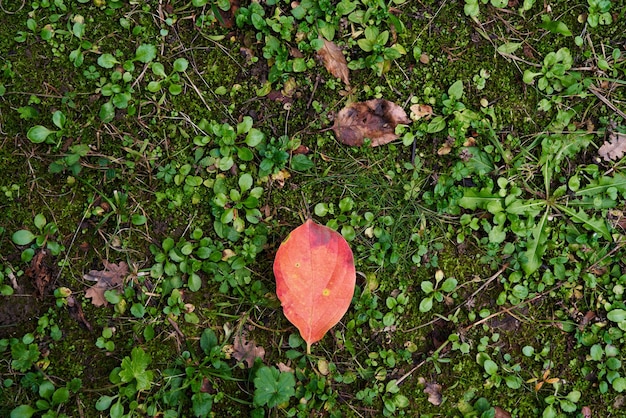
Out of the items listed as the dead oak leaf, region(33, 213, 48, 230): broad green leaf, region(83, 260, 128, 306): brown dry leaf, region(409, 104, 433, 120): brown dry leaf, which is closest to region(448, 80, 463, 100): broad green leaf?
region(409, 104, 433, 120): brown dry leaf

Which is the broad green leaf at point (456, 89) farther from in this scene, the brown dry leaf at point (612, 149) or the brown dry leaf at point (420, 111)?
the brown dry leaf at point (612, 149)

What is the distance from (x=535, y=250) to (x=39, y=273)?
286cm

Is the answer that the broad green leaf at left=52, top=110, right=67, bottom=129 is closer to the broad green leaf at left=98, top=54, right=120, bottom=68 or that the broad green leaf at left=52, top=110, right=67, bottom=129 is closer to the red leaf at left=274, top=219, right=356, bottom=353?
the broad green leaf at left=98, top=54, right=120, bottom=68

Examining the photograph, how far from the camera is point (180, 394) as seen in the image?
2.98 meters

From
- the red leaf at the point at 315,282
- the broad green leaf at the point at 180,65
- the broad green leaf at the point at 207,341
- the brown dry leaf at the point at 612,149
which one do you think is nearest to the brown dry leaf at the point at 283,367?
the red leaf at the point at 315,282

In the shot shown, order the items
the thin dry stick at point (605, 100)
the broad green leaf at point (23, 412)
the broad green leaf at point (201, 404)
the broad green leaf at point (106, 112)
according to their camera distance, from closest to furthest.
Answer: the broad green leaf at point (23, 412) < the broad green leaf at point (201, 404) < the broad green leaf at point (106, 112) < the thin dry stick at point (605, 100)

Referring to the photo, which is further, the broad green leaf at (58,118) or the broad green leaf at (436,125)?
the broad green leaf at (436,125)

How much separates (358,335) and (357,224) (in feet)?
2.12

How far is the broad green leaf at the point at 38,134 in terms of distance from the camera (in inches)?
118

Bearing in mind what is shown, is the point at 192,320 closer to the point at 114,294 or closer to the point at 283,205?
the point at 114,294

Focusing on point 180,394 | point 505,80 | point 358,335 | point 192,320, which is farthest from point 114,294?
point 505,80

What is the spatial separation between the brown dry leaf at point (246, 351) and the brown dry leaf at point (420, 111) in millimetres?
1642

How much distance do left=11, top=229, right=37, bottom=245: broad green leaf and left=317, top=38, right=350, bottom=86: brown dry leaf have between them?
1.96 meters

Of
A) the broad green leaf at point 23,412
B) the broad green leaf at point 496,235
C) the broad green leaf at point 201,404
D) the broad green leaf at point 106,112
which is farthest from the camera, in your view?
the broad green leaf at point 496,235
